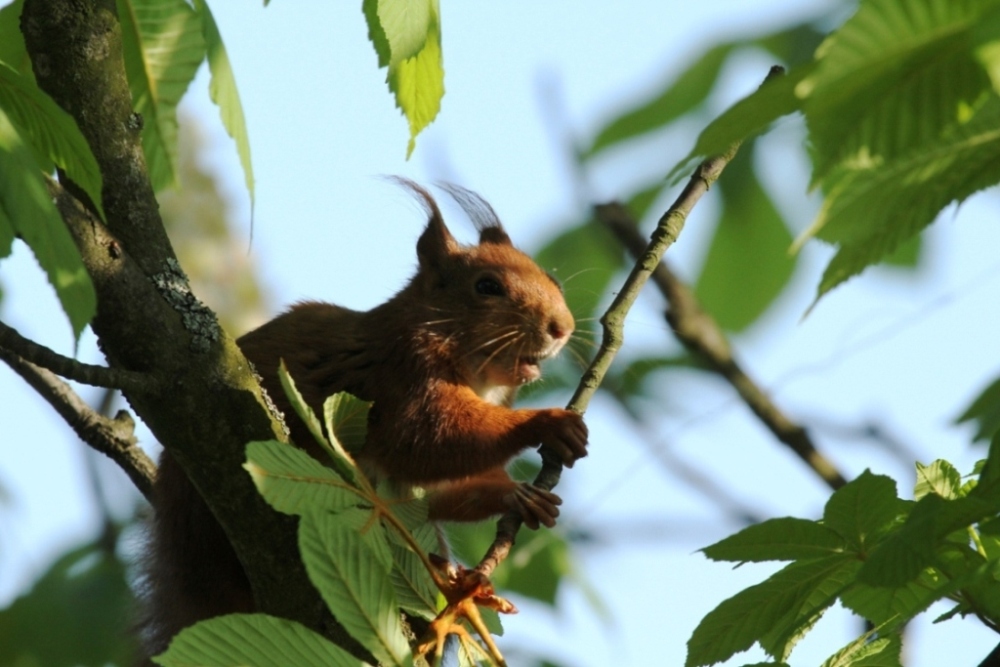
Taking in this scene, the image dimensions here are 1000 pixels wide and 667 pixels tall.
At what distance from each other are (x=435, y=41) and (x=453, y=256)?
1658 millimetres

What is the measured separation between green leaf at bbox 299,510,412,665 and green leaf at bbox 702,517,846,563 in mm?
379

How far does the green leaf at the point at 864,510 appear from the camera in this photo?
140 centimetres

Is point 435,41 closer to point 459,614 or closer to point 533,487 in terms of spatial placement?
point 459,614

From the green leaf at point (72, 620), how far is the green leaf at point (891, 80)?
2761mm

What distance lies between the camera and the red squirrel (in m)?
2.52

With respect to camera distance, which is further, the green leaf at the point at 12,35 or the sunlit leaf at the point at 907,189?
the green leaf at the point at 12,35

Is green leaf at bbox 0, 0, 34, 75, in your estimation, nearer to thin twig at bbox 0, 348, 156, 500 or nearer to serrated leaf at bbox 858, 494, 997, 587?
thin twig at bbox 0, 348, 156, 500

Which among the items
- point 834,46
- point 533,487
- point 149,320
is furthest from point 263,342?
point 834,46

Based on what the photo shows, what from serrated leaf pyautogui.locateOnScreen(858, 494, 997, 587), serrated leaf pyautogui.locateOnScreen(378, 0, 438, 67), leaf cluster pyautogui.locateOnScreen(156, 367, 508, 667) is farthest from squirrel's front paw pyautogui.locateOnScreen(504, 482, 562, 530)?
serrated leaf pyautogui.locateOnScreen(858, 494, 997, 587)

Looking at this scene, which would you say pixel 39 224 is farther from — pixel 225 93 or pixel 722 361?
pixel 722 361

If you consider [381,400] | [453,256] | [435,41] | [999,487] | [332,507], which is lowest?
[999,487]

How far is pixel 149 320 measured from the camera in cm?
179

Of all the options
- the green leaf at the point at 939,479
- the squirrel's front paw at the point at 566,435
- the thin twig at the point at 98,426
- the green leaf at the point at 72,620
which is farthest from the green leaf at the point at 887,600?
the green leaf at the point at 72,620

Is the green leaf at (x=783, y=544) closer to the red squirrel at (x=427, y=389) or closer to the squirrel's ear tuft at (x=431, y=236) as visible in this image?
the red squirrel at (x=427, y=389)
